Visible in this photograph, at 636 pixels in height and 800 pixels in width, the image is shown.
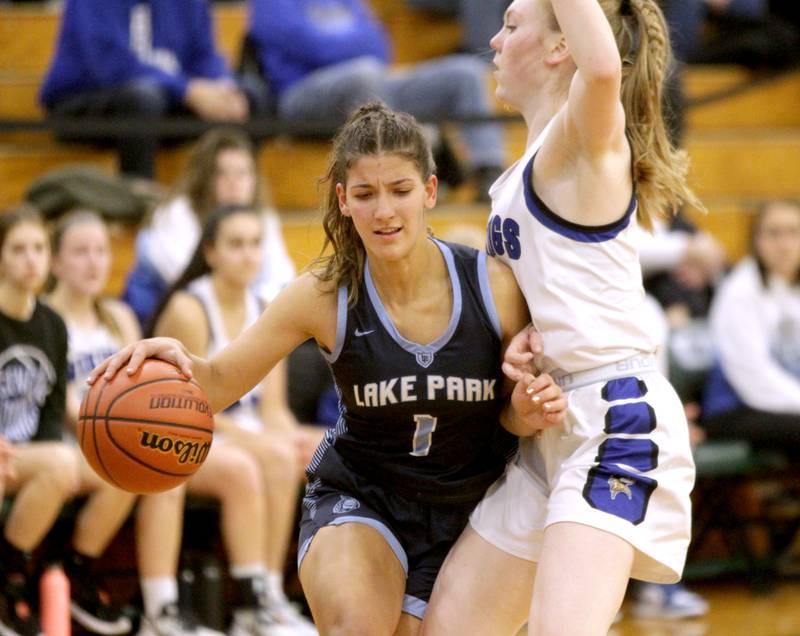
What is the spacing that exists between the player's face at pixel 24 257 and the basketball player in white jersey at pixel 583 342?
94.1 inches

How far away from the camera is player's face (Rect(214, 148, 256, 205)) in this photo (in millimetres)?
6176

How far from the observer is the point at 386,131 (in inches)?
125

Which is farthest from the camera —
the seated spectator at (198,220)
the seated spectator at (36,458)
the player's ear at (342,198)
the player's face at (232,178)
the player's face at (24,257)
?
the player's face at (232,178)

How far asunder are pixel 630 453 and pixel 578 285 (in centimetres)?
39

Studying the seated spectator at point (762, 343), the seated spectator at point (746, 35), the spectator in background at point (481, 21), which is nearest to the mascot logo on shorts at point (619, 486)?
the seated spectator at point (762, 343)

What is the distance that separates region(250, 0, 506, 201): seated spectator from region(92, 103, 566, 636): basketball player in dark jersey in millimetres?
3712

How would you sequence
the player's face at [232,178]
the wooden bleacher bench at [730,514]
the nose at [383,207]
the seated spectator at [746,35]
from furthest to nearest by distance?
the seated spectator at [746,35]
the wooden bleacher bench at [730,514]
the player's face at [232,178]
the nose at [383,207]

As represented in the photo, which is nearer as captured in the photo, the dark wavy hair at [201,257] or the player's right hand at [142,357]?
the player's right hand at [142,357]

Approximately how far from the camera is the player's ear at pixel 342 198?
128 inches

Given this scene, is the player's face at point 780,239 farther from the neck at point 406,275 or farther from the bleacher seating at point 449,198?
the neck at point 406,275

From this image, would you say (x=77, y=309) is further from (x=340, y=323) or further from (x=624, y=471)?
(x=624, y=471)

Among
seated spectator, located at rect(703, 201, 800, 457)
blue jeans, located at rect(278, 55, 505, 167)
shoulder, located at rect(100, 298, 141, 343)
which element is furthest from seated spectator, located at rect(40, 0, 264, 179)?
seated spectator, located at rect(703, 201, 800, 457)

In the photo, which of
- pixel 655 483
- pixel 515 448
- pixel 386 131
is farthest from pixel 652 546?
pixel 386 131

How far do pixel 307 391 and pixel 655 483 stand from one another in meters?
3.24
